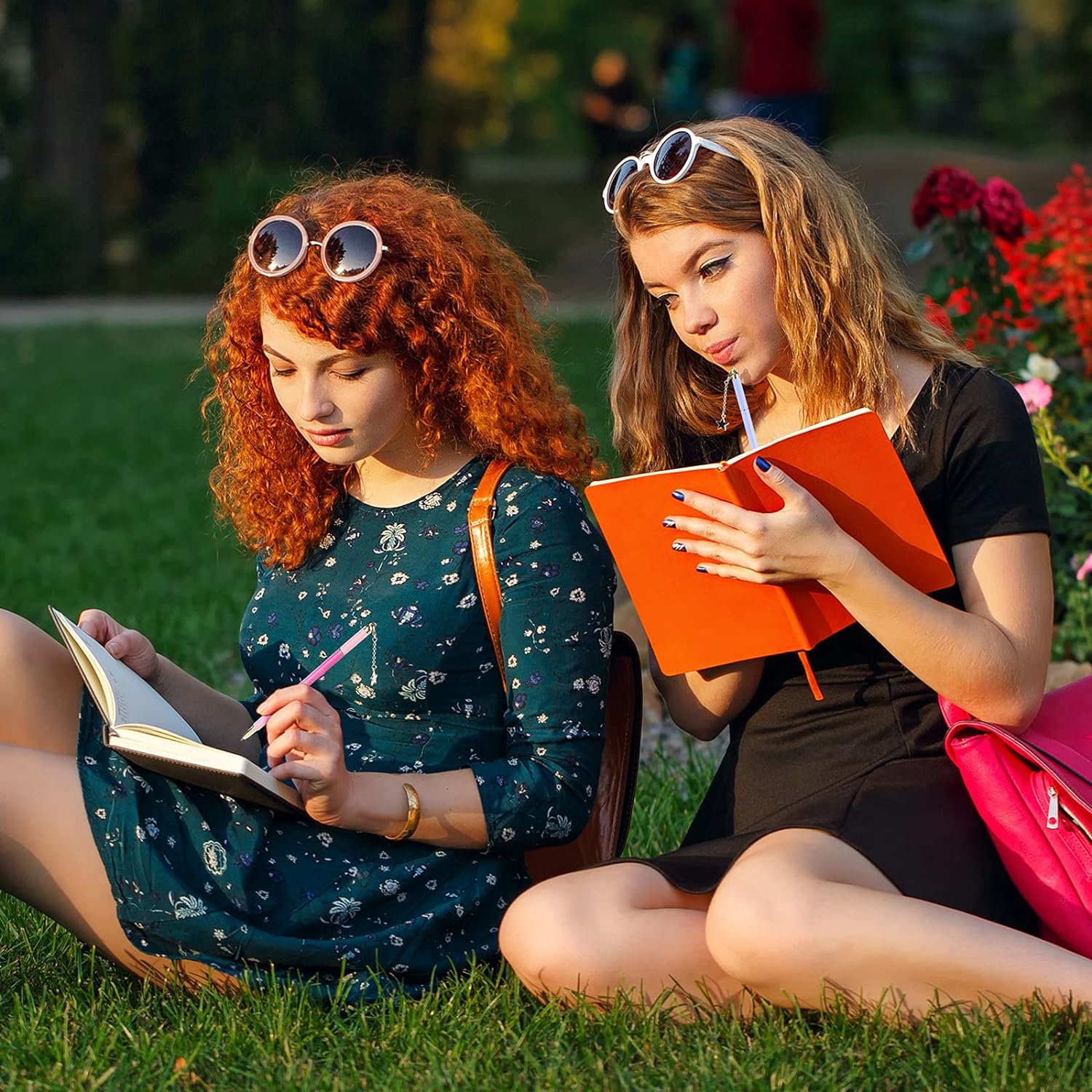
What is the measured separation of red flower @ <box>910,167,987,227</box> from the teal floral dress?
6.77 feet

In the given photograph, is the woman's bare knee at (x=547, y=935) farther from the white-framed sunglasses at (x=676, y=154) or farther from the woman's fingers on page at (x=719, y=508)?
the white-framed sunglasses at (x=676, y=154)

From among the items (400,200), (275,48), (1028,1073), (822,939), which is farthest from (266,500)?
(275,48)

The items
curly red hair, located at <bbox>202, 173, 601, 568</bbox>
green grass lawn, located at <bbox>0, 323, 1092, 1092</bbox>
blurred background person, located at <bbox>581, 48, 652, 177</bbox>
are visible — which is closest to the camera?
green grass lawn, located at <bbox>0, 323, 1092, 1092</bbox>

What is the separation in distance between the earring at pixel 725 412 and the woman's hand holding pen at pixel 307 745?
0.85 m

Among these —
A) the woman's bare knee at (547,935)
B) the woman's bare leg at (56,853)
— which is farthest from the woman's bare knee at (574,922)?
the woman's bare leg at (56,853)

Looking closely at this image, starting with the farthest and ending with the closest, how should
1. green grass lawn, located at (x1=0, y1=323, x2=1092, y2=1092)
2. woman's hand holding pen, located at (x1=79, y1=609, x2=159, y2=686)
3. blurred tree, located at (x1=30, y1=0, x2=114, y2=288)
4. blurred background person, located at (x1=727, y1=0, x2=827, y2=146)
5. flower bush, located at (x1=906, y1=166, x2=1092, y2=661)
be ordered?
1. blurred tree, located at (x1=30, y1=0, x2=114, y2=288)
2. blurred background person, located at (x1=727, y1=0, x2=827, y2=146)
3. flower bush, located at (x1=906, y1=166, x2=1092, y2=661)
4. woman's hand holding pen, located at (x1=79, y1=609, x2=159, y2=686)
5. green grass lawn, located at (x1=0, y1=323, x2=1092, y2=1092)

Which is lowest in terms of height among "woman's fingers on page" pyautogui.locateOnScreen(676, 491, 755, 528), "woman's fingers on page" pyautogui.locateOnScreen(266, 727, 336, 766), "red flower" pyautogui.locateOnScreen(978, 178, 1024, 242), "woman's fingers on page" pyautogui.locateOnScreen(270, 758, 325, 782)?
"woman's fingers on page" pyautogui.locateOnScreen(270, 758, 325, 782)

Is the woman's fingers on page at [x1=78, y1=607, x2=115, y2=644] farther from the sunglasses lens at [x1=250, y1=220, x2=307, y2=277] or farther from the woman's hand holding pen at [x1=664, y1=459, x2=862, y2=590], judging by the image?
the woman's hand holding pen at [x1=664, y1=459, x2=862, y2=590]

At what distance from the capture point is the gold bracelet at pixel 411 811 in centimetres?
239

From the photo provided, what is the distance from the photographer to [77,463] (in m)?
8.06

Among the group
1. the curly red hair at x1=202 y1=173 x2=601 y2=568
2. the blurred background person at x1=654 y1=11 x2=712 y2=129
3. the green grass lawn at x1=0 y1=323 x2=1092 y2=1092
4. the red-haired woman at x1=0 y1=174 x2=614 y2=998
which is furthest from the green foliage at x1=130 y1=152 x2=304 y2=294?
the green grass lawn at x1=0 y1=323 x2=1092 y2=1092

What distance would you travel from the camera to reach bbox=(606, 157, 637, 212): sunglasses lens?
8.49 feet

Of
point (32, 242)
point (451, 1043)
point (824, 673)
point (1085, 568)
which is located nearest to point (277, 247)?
point (824, 673)

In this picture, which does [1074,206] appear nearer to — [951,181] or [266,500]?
[951,181]
